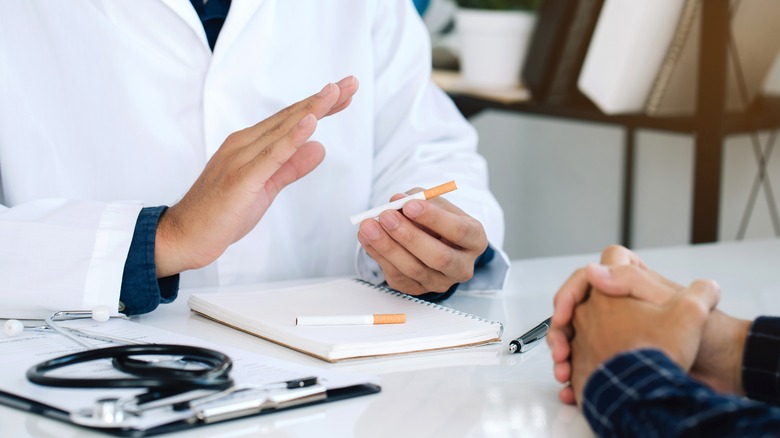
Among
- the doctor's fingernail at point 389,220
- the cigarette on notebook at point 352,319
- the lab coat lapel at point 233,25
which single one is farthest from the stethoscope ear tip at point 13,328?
the lab coat lapel at point 233,25

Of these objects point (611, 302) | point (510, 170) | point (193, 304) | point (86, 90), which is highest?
point (86, 90)

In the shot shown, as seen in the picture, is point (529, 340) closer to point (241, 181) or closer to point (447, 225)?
point (447, 225)

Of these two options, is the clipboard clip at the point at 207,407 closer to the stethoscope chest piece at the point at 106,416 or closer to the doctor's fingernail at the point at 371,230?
the stethoscope chest piece at the point at 106,416

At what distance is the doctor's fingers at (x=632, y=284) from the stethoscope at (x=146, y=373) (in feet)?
1.03

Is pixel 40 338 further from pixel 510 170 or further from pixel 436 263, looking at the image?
pixel 510 170

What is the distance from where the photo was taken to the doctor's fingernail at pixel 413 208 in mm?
1071

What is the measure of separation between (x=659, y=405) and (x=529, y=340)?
31 centimetres

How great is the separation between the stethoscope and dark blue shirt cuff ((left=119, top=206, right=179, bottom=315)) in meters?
0.21

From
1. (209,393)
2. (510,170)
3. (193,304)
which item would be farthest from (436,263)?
(510,170)

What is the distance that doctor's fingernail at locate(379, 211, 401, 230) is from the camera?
42.3 inches

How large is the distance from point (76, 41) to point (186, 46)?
0.16 metres

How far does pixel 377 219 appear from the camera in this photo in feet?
3.64

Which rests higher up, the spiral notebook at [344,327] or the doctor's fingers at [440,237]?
the doctor's fingers at [440,237]

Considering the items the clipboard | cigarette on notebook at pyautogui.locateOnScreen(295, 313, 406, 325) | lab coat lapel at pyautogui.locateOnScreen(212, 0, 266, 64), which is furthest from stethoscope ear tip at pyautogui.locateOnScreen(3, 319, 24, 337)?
lab coat lapel at pyautogui.locateOnScreen(212, 0, 266, 64)
